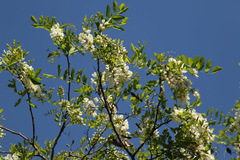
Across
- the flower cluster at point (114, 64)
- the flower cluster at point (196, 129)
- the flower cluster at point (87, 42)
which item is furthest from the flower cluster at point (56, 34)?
the flower cluster at point (196, 129)

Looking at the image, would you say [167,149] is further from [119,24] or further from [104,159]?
[119,24]

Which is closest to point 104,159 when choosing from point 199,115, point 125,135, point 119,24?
point 125,135

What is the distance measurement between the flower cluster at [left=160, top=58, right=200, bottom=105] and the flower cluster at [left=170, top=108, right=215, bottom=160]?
0.18 meters

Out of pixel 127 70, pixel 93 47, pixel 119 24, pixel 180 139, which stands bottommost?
pixel 180 139

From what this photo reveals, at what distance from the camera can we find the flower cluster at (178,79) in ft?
11.2

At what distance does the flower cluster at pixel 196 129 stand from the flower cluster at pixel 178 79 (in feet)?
0.59

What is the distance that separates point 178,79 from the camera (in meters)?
3.48

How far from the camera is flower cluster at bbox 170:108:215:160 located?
11.6 feet

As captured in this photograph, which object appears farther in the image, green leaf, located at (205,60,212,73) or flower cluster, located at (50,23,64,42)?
flower cluster, located at (50,23,64,42)

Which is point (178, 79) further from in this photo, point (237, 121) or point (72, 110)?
point (72, 110)

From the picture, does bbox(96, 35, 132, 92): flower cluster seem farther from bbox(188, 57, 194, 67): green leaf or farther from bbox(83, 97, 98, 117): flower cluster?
bbox(83, 97, 98, 117): flower cluster

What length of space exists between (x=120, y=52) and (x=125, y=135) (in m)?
1.55

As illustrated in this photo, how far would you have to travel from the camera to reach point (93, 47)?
355 cm

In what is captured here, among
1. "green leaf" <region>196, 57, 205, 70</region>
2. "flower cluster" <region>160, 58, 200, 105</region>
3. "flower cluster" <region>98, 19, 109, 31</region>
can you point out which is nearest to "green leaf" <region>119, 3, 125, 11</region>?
"flower cluster" <region>98, 19, 109, 31</region>
